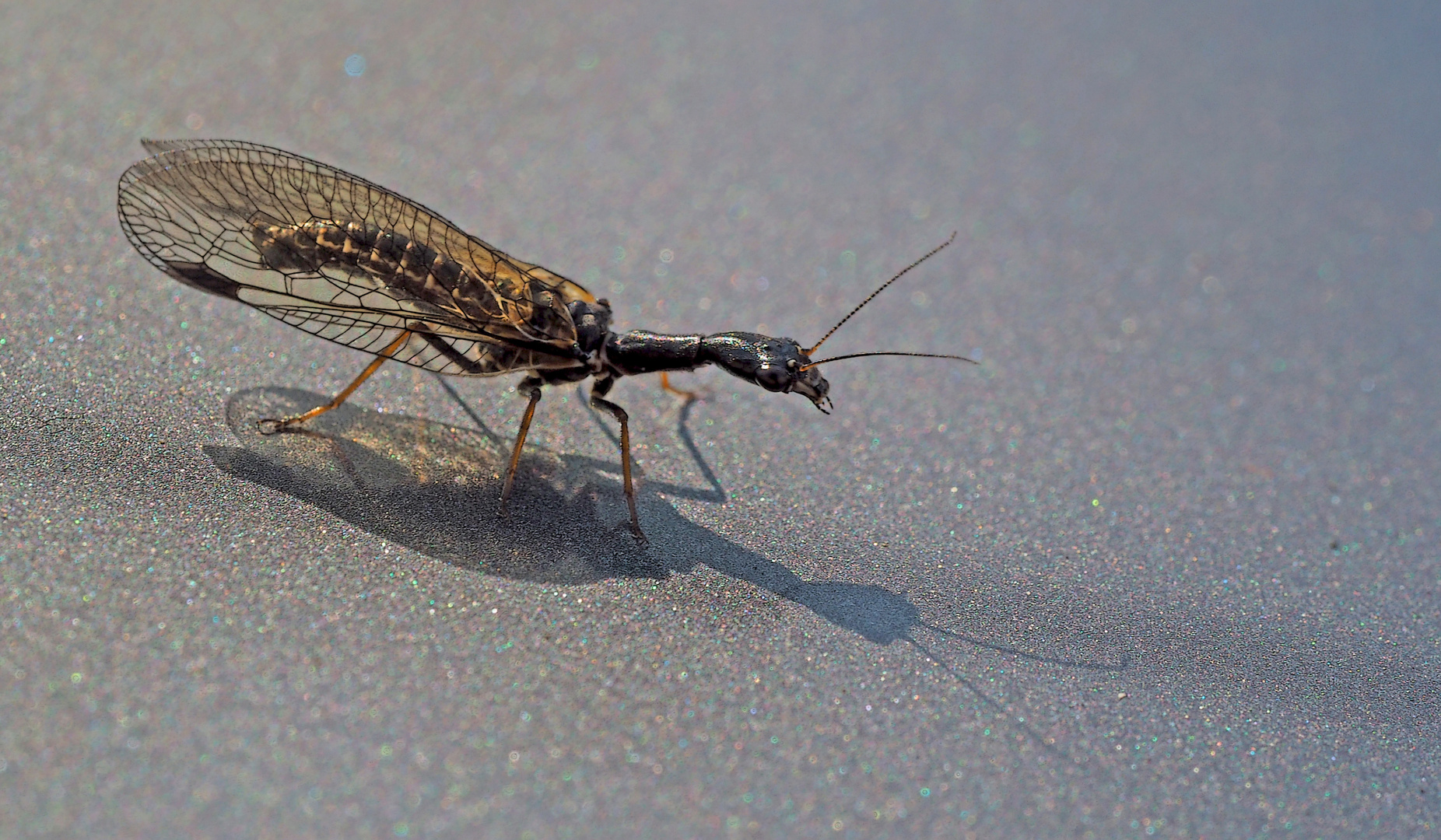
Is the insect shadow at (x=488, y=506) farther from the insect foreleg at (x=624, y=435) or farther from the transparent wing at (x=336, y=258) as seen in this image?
the transparent wing at (x=336, y=258)

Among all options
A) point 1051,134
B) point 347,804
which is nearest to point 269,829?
point 347,804

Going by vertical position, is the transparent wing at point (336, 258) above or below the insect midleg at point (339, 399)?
above

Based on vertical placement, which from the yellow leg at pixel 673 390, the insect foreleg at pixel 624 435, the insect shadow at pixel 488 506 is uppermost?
the yellow leg at pixel 673 390

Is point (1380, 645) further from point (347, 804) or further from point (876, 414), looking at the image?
point (347, 804)

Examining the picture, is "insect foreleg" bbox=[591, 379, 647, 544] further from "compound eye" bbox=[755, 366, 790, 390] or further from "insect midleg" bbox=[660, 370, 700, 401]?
"compound eye" bbox=[755, 366, 790, 390]

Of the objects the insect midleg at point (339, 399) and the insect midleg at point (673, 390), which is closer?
the insect midleg at point (339, 399)

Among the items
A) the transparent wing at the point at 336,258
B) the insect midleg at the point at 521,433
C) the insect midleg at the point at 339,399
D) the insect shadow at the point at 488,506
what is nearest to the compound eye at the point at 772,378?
the insect shadow at the point at 488,506

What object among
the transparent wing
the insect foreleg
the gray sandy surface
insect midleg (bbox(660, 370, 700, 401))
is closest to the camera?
the gray sandy surface

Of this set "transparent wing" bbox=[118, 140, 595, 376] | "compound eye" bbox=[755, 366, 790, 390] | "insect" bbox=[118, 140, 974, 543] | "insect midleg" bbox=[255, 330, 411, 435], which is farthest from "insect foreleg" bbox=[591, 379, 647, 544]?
"insect midleg" bbox=[255, 330, 411, 435]

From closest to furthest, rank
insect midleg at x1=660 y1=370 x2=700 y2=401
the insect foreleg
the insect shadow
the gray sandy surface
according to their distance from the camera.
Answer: the gray sandy surface, the insect shadow, the insect foreleg, insect midleg at x1=660 y1=370 x2=700 y2=401
